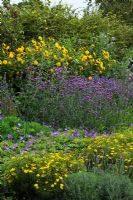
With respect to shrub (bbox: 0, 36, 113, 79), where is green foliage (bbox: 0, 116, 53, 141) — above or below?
below

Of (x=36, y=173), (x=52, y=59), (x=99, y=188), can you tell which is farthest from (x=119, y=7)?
(x=99, y=188)

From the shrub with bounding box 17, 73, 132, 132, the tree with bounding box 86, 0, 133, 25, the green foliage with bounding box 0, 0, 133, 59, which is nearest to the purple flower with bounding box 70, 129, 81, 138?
the shrub with bounding box 17, 73, 132, 132

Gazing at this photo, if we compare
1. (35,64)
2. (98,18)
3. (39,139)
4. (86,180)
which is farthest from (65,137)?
(98,18)

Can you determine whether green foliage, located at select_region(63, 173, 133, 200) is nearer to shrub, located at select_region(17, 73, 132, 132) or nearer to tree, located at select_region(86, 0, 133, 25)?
shrub, located at select_region(17, 73, 132, 132)

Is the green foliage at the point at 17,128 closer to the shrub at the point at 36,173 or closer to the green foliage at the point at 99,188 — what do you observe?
the shrub at the point at 36,173

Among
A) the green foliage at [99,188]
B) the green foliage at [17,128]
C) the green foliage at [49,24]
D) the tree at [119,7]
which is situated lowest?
the green foliage at [99,188]

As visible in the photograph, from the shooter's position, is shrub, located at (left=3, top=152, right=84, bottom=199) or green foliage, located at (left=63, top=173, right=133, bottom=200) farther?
shrub, located at (left=3, top=152, right=84, bottom=199)

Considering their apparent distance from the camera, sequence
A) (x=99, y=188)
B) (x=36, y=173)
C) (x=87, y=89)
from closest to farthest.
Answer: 1. (x=99, y=188)
2. (x=36, y=173)
3. (x=87, y=89)

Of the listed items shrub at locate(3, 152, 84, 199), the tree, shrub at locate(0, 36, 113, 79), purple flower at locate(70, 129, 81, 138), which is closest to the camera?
shrub at locate(3, 152, 84, 199)

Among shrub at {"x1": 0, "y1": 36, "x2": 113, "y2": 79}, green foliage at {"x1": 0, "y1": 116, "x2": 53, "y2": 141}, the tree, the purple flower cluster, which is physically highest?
the tree

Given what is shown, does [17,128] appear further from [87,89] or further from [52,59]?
[52,59]

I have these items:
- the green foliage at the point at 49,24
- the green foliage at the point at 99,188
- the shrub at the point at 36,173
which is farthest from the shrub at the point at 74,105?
the green foliage at the point at 99,188

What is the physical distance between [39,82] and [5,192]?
4.01 m

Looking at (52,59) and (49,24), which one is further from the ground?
(49,24)
